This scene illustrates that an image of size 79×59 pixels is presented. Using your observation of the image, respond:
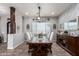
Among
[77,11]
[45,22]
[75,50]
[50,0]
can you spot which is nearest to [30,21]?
[45,22]

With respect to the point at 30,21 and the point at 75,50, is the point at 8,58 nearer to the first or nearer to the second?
the point at 75,50

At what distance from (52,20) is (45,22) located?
805 millimetres

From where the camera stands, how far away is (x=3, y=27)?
34.1 feet

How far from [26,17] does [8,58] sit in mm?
10741

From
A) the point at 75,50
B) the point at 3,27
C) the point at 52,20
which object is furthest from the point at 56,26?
the point at 75,50

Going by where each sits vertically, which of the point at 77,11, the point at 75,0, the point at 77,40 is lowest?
the point at 77,40

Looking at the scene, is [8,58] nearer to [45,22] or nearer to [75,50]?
[75,50]

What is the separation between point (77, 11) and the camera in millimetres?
5129

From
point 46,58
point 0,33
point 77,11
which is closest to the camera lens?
point 46,58

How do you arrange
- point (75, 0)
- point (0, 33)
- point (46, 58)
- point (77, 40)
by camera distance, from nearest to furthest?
1. point (46, 58)
2. point (75, 0)
3. point (77, 40)
4. point (0, 33)

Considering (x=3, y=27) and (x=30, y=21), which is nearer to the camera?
(x=3, y=27)

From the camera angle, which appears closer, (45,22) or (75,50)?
(75,50)

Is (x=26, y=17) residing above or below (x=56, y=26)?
above

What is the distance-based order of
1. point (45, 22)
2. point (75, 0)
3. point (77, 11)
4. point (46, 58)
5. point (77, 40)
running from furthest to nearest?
point (45, 22) < point (77, 11) < point (77, 40) < point (75, 0) < point (46, 58)
